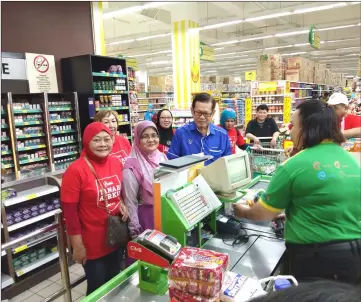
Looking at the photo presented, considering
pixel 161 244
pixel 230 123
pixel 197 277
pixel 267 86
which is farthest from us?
pixel 267 86

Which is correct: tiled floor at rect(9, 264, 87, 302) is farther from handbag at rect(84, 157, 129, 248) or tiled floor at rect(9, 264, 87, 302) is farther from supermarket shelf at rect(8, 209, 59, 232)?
handbag at rect(84, 157, 129, 248)

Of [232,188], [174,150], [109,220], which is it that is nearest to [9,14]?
[174,150]

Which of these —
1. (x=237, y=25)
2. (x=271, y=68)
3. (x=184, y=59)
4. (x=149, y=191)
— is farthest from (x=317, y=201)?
(x=237, y=25)

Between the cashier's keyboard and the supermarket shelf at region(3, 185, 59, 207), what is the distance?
2.16 metres

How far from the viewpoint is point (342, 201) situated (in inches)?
50.1

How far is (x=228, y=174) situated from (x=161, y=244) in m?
0.62

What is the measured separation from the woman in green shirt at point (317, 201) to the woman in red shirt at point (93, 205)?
3.59 feet

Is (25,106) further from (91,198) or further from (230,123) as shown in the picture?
(91,198)

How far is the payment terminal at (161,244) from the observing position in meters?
1.51

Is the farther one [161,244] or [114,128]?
[114,128]

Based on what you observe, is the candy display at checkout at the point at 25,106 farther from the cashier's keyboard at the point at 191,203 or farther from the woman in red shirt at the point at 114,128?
the cashier's keyboard at the point at 191,203

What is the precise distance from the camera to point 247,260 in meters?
1.92

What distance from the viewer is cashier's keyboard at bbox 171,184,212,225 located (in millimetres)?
1722

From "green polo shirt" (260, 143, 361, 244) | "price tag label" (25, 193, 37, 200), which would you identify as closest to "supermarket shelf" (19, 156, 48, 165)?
"price tag label" (25, 193, 37, 200)
